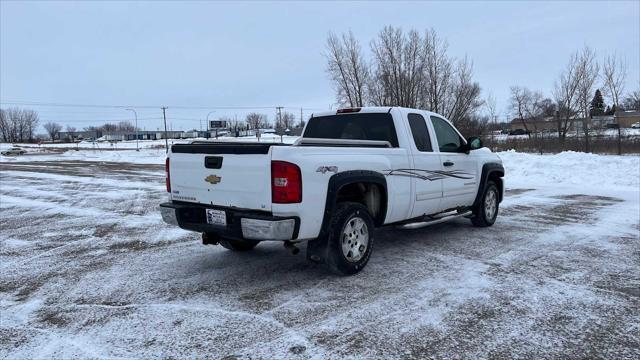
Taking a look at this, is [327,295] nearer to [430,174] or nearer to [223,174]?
[223,174]

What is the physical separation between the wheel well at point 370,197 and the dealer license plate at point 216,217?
4.44 ft

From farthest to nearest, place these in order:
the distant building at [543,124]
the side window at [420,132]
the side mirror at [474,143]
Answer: the distant building at [543,124], the side mirror at [474,143], the side window at [420,132]

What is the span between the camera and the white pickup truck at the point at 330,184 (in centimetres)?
470

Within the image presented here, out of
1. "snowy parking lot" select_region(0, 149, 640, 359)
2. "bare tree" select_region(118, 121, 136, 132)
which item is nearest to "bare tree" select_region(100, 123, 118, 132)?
"bare tree" select_region(118, 121, 136, 132)

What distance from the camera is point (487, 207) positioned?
26.9 feet

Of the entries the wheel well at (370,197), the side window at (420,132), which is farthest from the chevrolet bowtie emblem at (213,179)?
the side window at (420,132)

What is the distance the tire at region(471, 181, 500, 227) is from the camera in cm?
803

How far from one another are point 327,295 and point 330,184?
1.11 m

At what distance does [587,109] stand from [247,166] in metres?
36.5

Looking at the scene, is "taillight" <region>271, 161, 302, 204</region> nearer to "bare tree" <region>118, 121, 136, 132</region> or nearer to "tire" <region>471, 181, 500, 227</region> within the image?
"tire" <region>471, 181, 500, 227</region>

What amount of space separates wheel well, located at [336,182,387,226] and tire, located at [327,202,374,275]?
27 centimetres

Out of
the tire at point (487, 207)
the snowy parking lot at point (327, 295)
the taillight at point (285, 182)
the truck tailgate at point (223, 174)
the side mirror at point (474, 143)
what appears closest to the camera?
the snowy parking lot at point (327, 295)

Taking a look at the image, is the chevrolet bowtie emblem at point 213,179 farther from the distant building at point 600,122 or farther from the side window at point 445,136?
the distant building at point 600,122

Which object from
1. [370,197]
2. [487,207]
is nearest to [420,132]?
[370,197]
